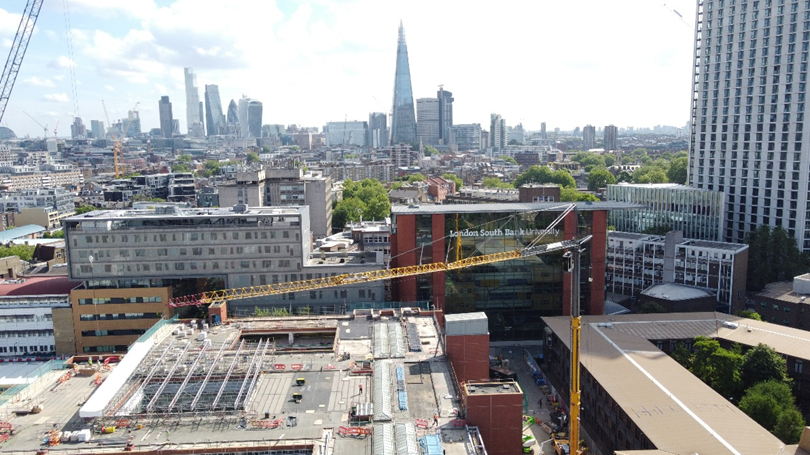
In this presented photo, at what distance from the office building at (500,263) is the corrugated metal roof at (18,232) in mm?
64739

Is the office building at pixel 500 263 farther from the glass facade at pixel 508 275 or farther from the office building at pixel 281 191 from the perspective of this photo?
the office building at pixel 281 191

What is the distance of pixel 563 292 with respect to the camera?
167 feet

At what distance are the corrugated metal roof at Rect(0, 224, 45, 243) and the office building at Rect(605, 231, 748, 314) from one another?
260 feet

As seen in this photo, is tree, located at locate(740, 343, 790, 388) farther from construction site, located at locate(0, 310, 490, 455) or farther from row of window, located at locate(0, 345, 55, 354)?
row of window, located at locate(0, 345, 55, 354)

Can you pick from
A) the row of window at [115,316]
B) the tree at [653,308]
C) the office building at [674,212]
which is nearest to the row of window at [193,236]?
the row of window at [115,316]

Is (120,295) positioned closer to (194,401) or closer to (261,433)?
(194,401)

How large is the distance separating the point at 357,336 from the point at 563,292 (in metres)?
20.6

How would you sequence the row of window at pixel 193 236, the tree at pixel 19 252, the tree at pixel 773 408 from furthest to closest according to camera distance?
1. the tree at pixel 19 252
2. the row of window at pixel 193 236
3. the tree at pixel 773 408

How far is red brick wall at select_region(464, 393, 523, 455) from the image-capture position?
26.3 meters

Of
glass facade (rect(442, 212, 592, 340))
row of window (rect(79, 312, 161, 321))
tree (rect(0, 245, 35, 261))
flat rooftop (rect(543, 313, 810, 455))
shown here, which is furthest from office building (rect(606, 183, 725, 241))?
tree (rect(0, 245, 35, 261))

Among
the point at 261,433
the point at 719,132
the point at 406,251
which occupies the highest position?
the point at 719,132

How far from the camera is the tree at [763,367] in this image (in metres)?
36.4

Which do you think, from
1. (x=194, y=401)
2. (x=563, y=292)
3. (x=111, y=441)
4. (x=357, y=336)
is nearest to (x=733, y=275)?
(x=563, y=292)

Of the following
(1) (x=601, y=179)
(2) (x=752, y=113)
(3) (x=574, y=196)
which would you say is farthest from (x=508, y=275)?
(1) (x=601, y=179)
